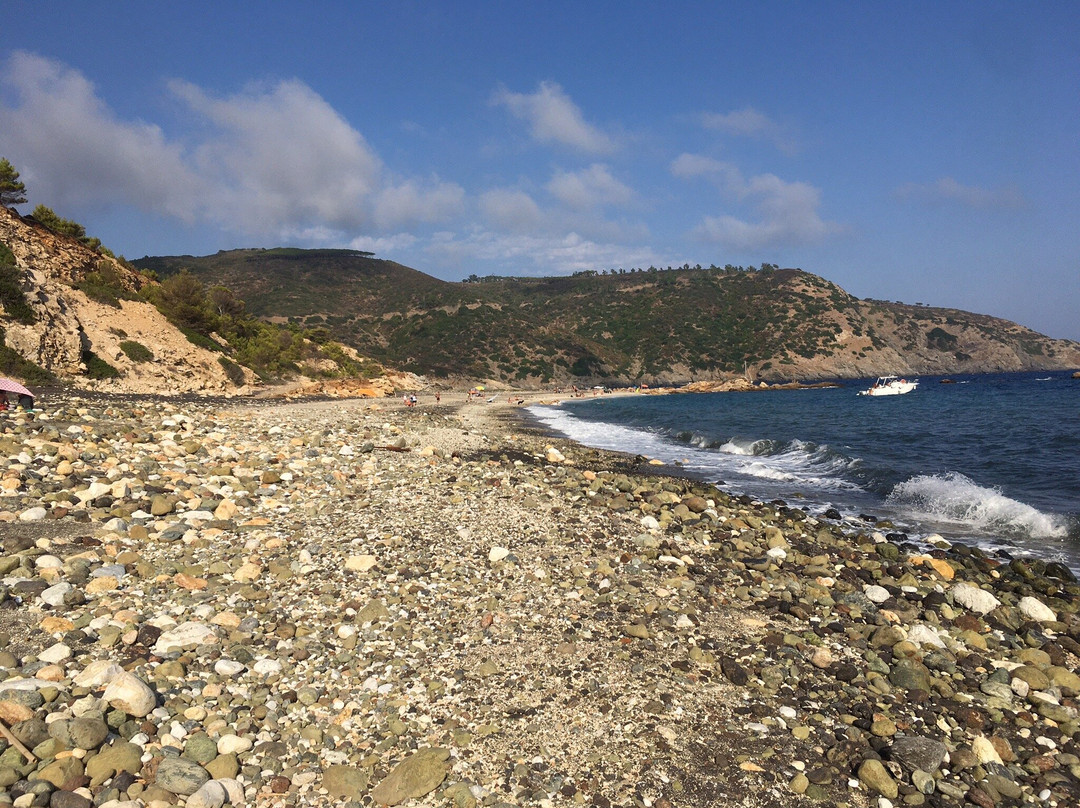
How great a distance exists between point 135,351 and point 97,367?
2.40 metres

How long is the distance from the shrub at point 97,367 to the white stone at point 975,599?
2996cm

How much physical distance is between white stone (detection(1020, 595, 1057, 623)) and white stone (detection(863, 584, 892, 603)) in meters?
1.67

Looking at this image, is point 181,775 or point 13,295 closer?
point 181,775

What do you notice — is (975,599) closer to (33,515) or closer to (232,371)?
(33,515)

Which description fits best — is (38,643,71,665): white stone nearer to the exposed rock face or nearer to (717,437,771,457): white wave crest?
(717,437,771,457): white wave crest

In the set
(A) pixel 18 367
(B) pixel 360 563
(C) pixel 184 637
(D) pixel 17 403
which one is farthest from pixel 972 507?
(A) pixel 18 367

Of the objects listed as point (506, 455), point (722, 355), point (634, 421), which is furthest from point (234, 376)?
point (722, 355)

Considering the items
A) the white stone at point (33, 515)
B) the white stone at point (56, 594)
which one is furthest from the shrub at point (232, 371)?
the white stone at point (56, 594)

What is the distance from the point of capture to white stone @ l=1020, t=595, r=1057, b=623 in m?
7.45

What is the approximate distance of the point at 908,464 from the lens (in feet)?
64.7

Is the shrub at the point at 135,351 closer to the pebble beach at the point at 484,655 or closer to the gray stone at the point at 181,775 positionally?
the pebble beach at the point at 484,655

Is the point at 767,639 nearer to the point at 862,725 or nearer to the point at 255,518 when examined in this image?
the point at 862,725

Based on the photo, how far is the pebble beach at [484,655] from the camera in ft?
12.9

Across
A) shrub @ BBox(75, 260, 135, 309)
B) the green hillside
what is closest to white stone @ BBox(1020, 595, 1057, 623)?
shrub @ BBox(75, 260, 135, 309)
